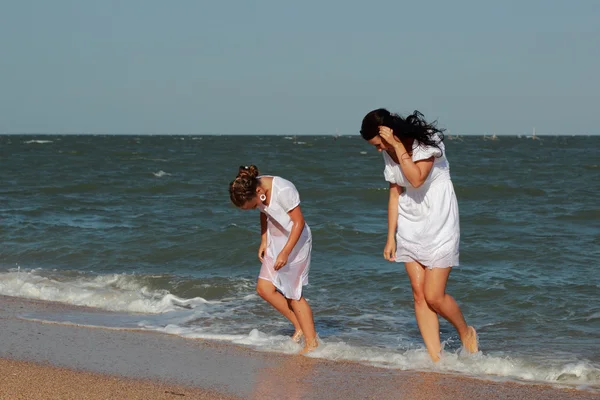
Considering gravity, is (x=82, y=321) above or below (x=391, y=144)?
below

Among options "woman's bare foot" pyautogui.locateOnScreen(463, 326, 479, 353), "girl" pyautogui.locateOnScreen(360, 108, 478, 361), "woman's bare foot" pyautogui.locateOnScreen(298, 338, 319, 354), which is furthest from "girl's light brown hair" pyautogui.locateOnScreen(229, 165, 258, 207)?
"woman's bare foot" pyautogui.locateOnScreen(463, 326, 479, 353)

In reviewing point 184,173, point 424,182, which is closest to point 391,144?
point 424,182

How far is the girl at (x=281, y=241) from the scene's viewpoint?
590cm

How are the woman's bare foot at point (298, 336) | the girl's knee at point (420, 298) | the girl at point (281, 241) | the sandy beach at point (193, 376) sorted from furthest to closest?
the woman's bare foot at point (298, 336) → the girl at point (281, 241) → the girl's knee at point (420, 298) → the sandy beach at point (193, 376)

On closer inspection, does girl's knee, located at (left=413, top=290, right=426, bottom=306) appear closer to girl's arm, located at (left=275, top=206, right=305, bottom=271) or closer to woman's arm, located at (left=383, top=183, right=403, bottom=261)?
woman's arm, located at (left=383, top=183, right=403, bottom=261)

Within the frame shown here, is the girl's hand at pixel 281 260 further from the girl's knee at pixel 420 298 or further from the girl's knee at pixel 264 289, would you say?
the girl's knee at pixel 420 298

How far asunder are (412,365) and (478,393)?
786 millimetres

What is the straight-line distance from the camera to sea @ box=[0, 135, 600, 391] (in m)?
6.77

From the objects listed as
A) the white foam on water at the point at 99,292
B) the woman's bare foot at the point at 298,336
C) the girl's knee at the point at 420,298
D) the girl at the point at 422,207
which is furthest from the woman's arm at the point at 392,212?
the white foam on water at the point at 99,292

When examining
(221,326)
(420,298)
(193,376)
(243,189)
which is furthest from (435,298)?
(221,326)

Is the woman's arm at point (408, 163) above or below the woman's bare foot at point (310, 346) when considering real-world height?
above

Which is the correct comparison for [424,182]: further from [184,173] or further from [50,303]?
[184,173]

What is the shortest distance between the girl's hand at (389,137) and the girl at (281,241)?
85cm

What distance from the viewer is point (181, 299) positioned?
29.1 feet
